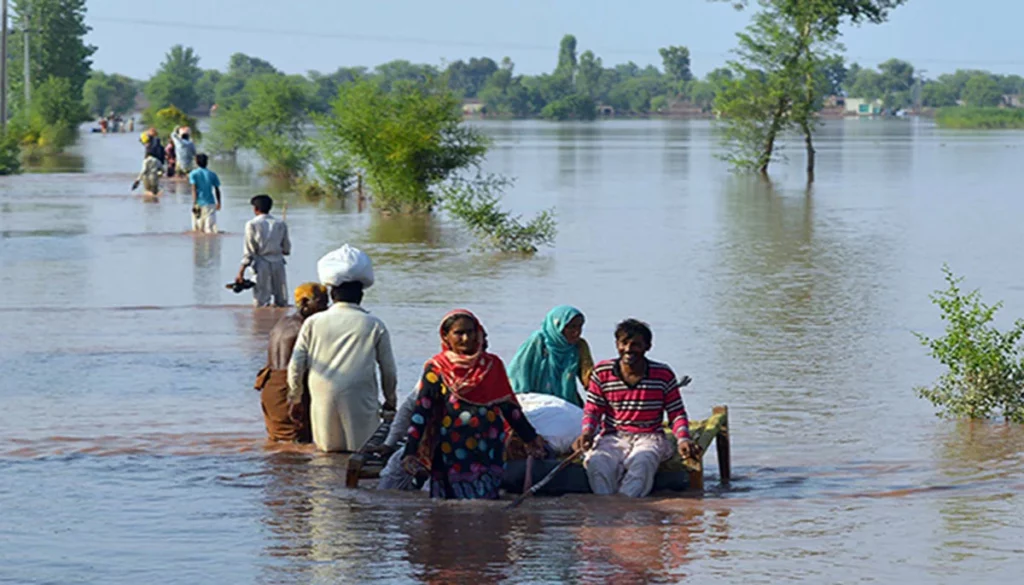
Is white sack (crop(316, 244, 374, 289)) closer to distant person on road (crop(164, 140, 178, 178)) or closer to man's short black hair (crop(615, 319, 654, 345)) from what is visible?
man's short black hair (crop(615, 319, 654, 345))

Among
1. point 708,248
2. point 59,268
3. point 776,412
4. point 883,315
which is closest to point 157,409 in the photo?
point 776,412

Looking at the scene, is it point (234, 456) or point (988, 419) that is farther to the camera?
point (988, 419)

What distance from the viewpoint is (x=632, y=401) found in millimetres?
8414

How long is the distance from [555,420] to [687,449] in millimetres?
874

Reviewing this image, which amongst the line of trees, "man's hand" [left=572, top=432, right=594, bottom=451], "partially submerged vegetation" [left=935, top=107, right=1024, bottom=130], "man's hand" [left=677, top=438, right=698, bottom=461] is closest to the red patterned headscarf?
"man's hand" [left=572, top=432, right=594, bottom=451]

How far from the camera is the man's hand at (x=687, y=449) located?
8.20 meters

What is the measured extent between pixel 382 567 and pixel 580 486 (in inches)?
61.2

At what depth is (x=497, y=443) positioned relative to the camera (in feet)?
27.3

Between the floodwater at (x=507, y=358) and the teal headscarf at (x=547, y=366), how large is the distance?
0.89 meters

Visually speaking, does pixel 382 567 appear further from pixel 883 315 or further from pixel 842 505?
pixel 883 315

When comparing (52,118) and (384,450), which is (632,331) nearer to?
(384,450)

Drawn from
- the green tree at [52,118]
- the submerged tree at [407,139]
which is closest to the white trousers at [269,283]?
the submerged tree at [407,139]

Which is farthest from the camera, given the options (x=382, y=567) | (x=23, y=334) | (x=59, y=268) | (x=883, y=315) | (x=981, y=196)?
(x=981, y=196)

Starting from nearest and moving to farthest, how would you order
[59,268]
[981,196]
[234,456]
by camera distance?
[234,456], [59,268], [981,196]
